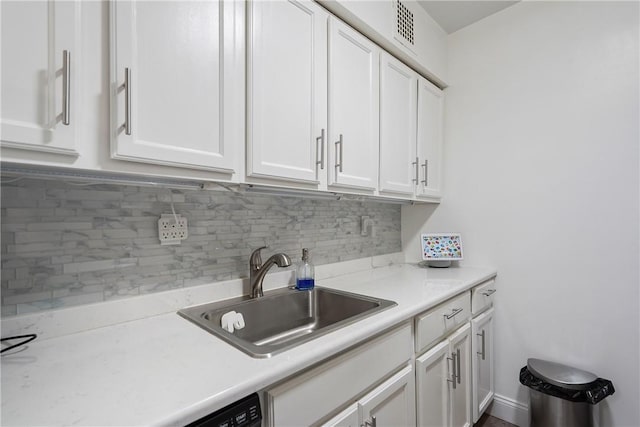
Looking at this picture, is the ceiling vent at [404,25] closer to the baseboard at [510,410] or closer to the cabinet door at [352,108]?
the cabinet door at [352,108]

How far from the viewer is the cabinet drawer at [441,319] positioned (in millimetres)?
1289

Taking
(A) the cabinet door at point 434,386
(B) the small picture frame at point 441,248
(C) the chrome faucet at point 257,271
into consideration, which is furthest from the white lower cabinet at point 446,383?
(C) the chrome faucet at point 257,271

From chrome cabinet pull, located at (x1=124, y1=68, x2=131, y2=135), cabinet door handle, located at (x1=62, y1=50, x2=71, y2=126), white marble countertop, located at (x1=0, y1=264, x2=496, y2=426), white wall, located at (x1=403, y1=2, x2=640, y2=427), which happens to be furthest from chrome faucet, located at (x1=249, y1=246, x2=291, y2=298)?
white wall, located at (x1=403, y1=2, x2=640, y2=427)

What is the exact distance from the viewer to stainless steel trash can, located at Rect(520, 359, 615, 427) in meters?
1.52

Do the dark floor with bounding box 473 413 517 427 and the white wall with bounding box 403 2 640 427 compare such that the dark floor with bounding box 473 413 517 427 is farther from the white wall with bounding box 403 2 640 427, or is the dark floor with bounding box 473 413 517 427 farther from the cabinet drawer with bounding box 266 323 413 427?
the cabinet drawer with bounding box 266 323 413 427

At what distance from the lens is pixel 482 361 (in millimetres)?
1838

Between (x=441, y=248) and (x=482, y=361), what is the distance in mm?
709

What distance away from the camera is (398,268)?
215 centimetres

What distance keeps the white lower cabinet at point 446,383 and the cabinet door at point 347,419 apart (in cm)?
42

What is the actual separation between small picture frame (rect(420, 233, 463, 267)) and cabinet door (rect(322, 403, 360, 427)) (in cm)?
131

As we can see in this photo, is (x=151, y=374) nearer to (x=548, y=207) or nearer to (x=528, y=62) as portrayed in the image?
(x=548, y=207)

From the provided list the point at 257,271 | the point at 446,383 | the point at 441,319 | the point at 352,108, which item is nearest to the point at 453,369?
the point at 446,383

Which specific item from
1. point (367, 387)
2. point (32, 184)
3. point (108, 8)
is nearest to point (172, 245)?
point (32, 184)

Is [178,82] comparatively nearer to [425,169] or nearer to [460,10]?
[425,169]
